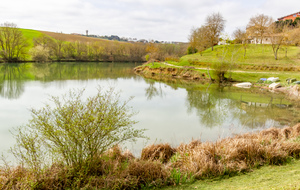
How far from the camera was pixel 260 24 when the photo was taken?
43.4 m

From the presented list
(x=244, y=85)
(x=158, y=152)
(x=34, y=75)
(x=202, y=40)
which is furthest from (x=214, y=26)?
(x=158, y=152)

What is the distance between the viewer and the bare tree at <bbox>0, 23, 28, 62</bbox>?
56.5m

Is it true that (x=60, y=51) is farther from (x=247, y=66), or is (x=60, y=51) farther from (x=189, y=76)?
(x=247, y=66)

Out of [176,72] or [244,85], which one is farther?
[176,72]

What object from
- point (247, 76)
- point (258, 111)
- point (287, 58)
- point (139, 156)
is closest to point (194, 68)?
Answer: point (247, 76)

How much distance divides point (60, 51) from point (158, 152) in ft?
240

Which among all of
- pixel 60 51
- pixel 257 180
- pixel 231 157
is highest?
Answer: pixel 60 51

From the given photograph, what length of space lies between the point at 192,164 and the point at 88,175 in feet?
9.52

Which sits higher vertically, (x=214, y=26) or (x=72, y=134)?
(x=214, y=26)

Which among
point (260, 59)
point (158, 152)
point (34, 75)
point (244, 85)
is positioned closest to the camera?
point (158, 152)

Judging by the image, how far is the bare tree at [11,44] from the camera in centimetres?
5653

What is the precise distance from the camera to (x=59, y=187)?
16.6 feet

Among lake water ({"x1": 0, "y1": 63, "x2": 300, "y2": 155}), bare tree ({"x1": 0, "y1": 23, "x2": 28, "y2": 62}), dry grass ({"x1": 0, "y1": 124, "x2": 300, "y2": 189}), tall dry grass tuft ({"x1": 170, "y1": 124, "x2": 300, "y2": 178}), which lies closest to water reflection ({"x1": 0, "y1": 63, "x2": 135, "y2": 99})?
lake water ({"x1": 0, "y1": 63, "x2": 300, "y2": 155})

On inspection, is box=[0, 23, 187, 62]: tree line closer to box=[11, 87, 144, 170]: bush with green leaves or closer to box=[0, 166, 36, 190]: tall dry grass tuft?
box=[11, 87, 144, 170]: bush with green leaves
